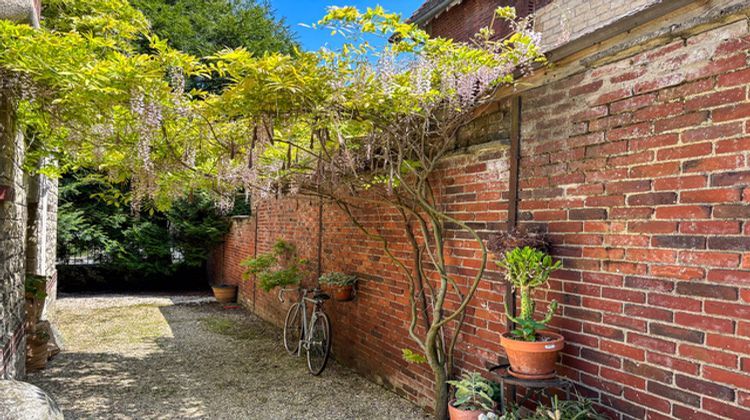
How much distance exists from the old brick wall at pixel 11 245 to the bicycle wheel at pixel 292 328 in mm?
2666

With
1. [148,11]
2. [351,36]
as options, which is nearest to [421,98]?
[351,36]

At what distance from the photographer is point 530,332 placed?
8.56 feet

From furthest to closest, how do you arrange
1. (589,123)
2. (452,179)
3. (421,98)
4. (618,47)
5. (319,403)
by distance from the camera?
(319,403), (452,179), (421,98), (589,123), (618,47)

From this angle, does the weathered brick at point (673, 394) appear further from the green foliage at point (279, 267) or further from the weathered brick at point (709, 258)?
the green foliage at point (279, 267)

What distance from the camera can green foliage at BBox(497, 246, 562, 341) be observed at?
8.47 feet

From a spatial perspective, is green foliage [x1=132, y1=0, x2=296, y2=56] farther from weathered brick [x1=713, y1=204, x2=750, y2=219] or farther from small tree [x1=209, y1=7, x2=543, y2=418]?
weathered brick [x1=713, y1=204, x2=750, y2=219]

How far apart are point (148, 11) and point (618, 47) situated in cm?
1387

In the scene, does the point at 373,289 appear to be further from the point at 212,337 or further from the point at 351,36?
the point at 212,337

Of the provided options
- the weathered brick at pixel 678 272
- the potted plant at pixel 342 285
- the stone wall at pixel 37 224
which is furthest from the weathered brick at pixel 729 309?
the stone wall at pixel 37 224

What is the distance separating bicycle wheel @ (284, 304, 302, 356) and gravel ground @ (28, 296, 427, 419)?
5.6 inches

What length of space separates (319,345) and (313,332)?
0.16 m

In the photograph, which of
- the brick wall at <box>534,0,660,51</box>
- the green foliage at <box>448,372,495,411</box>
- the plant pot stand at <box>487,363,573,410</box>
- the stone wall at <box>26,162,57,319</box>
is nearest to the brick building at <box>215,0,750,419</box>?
the plant pot stand at <box>487,363,573,410</box>

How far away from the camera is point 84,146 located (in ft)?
14.8

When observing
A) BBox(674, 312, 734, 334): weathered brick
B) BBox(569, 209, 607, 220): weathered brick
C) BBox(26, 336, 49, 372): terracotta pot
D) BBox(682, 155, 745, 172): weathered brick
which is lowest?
BBox(26, 336, 49, 372): terracotta pot
